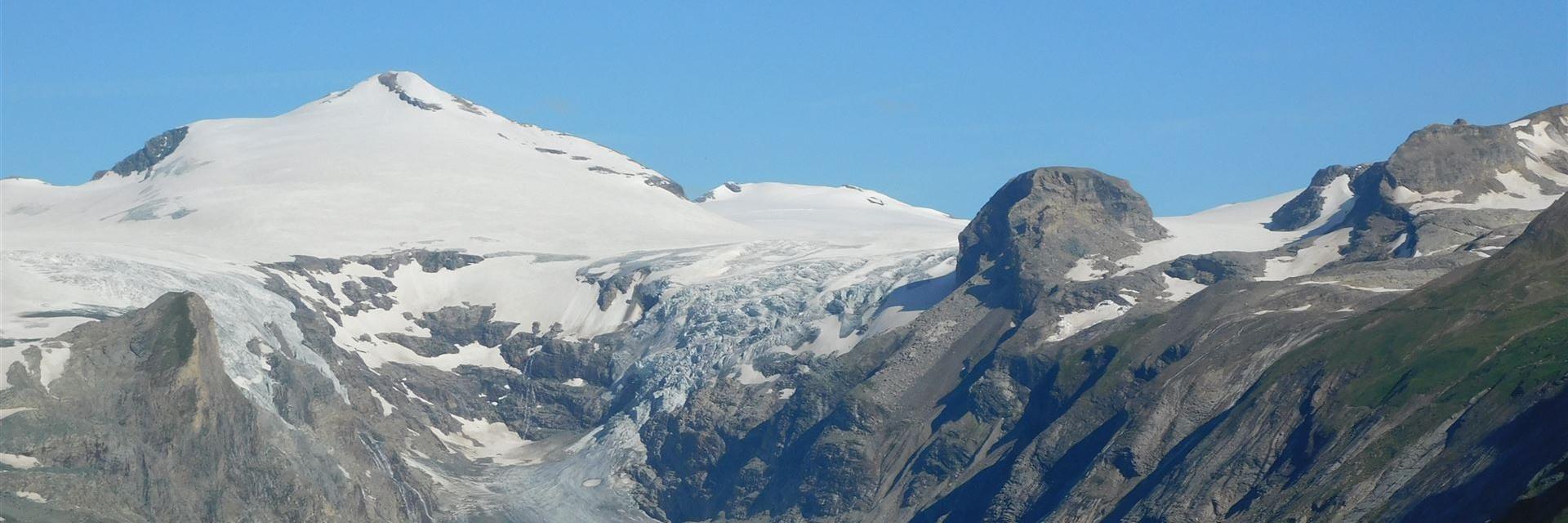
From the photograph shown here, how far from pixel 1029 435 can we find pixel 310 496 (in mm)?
63144

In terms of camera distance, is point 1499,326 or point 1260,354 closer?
point 1499,326

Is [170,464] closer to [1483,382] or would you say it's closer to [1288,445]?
[1288,445]

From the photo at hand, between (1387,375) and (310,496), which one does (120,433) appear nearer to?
(310,496)

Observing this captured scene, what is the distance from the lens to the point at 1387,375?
164 meters

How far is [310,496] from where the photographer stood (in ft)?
632

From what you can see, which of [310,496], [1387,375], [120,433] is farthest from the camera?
[310,496]

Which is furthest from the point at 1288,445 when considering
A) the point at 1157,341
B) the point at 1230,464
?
the point at 1157,341

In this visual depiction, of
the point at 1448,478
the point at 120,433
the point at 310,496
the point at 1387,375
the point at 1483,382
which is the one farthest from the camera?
the point at 310,496

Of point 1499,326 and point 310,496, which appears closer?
point 1499,326

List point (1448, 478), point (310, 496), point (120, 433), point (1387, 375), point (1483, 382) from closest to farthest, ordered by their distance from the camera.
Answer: point (1448, 478) < point (1483, 382) < point (1387, 375) < point (120, 433) < point (310, 496)

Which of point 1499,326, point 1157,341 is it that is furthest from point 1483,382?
point 1157,341

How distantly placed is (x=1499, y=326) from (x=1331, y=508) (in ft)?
75.4

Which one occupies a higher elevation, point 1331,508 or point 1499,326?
point 1499,326

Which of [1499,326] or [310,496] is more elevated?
[1499,326]
